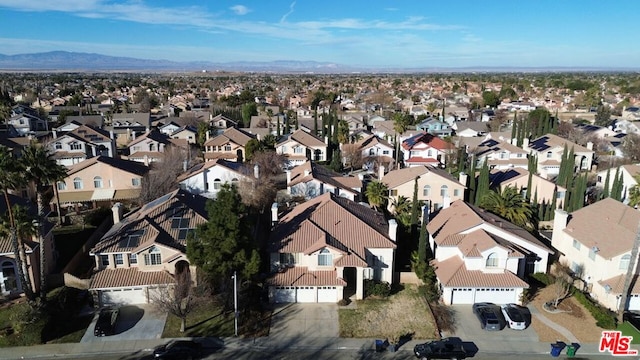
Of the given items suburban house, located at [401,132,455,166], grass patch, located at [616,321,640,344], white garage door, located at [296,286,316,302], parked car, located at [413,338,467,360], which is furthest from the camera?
suburban house, located at [401,132,455,166]

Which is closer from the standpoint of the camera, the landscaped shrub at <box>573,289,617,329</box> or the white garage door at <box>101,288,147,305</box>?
the landscaped shrub at <box>573,289,617,329</box>

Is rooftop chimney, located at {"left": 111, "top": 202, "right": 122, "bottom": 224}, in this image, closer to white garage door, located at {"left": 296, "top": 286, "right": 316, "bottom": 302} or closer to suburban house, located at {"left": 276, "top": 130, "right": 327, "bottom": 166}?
white garage door, located at {"left": 296, "top": 286, "right": 316, "bottom": 302}

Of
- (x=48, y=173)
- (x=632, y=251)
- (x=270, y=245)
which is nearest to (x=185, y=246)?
(x=270, y=245)

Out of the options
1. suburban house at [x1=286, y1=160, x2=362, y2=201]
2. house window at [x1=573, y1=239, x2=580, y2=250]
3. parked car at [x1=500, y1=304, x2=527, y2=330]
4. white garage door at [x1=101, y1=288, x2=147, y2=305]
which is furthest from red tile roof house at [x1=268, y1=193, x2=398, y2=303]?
house window at [x1=573, y1=239, x2=580, y2=250]

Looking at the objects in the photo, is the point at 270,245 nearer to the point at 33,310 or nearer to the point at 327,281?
the point at 327,281

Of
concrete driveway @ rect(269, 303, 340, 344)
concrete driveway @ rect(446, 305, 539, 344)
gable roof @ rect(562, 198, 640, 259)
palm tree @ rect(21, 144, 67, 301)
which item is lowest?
concrete driveway @ rect(446, 305, 539, 344)

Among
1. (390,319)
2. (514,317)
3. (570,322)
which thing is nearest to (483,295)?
(514,317)

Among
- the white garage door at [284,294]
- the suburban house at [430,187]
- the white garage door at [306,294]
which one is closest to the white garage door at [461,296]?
the white garage door at [306,294]
